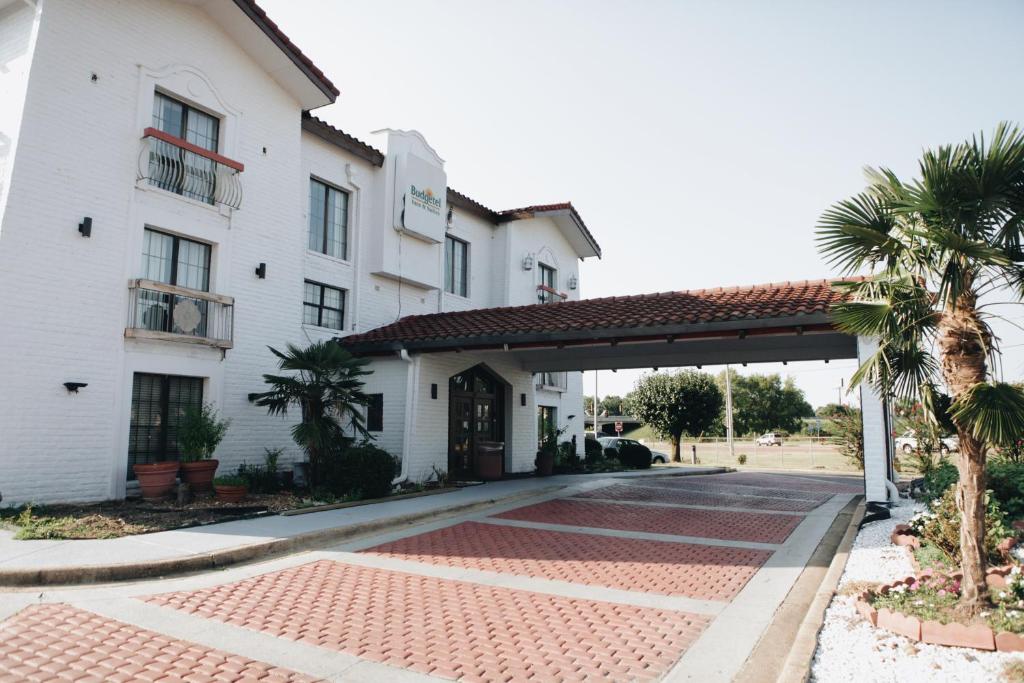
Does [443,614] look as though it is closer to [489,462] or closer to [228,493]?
[228,493]

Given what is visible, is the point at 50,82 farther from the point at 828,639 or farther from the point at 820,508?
the point at 820,508

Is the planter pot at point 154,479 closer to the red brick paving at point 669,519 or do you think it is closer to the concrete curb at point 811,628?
the red brick paving at point 669,519

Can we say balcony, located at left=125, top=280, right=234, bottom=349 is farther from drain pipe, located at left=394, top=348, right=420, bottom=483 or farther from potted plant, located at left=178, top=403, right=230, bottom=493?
drain pipe, located at left=394, top=348, right=420, bottom=483

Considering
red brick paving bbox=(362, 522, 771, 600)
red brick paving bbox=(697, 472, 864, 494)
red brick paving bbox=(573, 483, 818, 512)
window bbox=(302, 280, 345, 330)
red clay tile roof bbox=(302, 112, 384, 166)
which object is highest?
red clay tile roof bbox=(302, 112, 384, 166)

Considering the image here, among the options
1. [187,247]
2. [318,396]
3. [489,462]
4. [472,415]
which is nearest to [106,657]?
[318,396]

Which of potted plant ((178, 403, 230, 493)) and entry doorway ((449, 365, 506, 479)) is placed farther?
entry doorway ((449, 365, 506, 479))

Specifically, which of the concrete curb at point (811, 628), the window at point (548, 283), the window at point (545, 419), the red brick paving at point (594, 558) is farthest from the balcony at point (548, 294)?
the concrete curb at point (811, 628)

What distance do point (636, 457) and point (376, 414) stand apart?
12612 millimetres

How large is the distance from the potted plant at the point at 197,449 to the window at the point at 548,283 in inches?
552

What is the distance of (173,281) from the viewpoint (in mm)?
13117

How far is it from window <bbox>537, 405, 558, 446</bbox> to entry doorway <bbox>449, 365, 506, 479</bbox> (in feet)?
12.4

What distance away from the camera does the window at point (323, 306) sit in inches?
639

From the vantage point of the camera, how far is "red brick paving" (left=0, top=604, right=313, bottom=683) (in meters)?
4.44

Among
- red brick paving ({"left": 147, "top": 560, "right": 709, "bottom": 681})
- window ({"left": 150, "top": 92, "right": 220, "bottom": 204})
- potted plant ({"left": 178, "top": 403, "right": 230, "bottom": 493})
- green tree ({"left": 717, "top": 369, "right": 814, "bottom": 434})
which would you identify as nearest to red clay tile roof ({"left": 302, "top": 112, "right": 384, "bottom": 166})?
window ({"left": 150, "top": 92, "right": 220, "bottom": 204})
